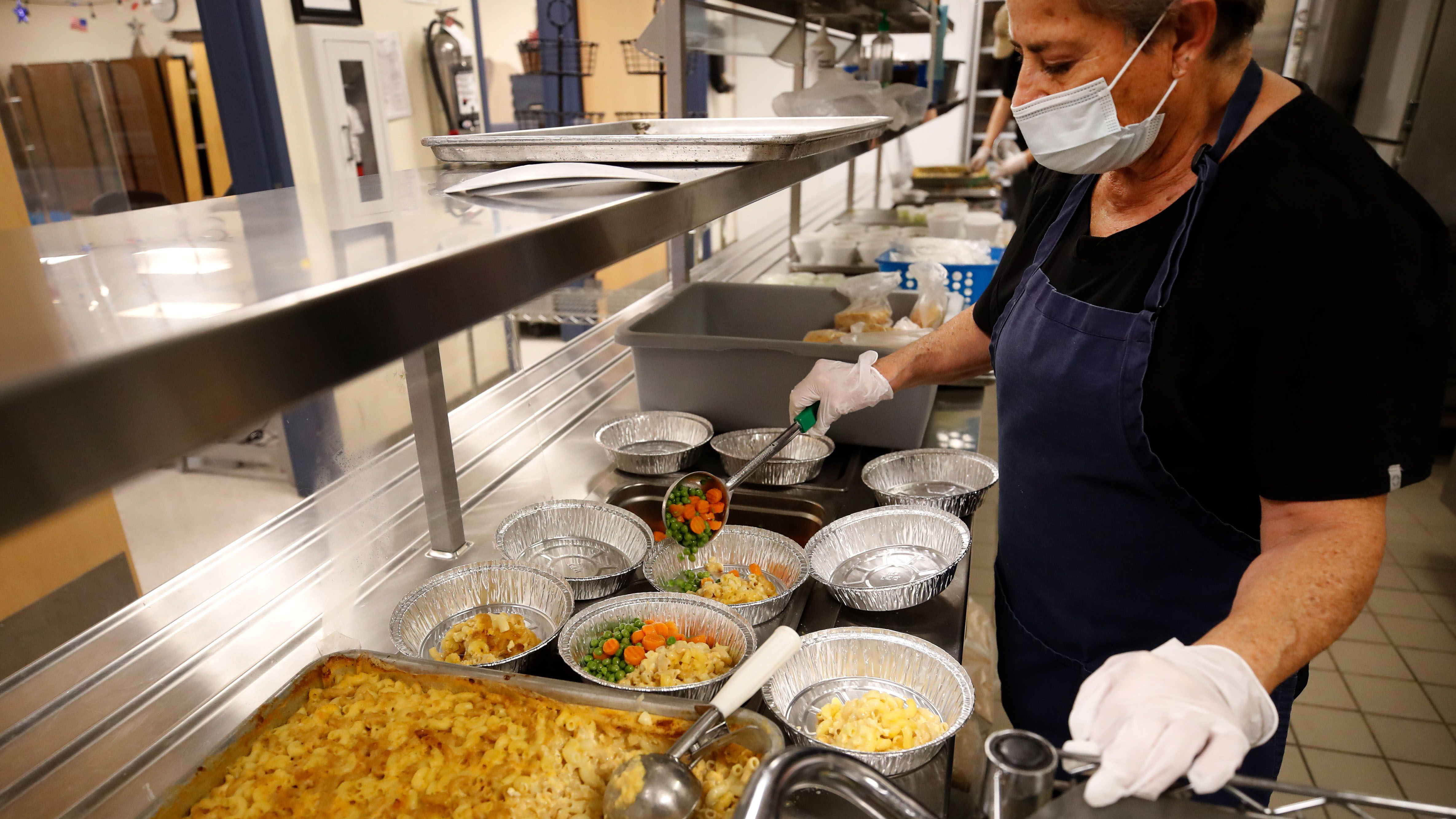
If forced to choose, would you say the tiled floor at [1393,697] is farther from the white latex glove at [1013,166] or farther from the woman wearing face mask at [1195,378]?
the white latex glove at [1013,166]

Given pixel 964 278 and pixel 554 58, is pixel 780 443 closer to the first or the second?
pixel 964 278

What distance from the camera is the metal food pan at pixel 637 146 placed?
1.01m

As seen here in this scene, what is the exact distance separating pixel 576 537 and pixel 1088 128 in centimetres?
103

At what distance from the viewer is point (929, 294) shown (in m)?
2.38

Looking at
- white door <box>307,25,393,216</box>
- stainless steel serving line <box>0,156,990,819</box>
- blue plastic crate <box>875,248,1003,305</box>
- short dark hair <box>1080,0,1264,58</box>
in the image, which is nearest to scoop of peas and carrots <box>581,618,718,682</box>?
stainless steel serving line <box>0,156,990,819</box>

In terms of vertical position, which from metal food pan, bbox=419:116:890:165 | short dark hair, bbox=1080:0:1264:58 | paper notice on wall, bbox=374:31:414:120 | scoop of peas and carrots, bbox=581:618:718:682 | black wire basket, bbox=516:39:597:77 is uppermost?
black wire basket, bbox=516:39:597:77

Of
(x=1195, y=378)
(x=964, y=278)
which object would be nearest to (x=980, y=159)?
(x=964, y=278)

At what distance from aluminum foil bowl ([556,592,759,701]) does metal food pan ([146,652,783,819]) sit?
7 cm

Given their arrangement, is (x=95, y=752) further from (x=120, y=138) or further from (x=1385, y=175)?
(x=120, y=138)

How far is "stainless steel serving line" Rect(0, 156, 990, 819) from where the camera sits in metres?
0.92

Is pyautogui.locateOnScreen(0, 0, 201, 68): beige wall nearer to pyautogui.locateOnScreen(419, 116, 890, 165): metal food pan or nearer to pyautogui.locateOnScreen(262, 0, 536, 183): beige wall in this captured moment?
pyautogui.locateOnScreen(262, 0, 536, 183): beige wall

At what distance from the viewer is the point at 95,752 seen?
95cm

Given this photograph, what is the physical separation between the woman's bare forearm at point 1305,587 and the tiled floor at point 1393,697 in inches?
69.0

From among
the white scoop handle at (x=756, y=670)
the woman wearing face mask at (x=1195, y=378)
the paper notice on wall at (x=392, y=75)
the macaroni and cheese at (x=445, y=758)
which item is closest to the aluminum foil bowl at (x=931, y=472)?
the woman wearing face mask at (x=1195, y=378)
